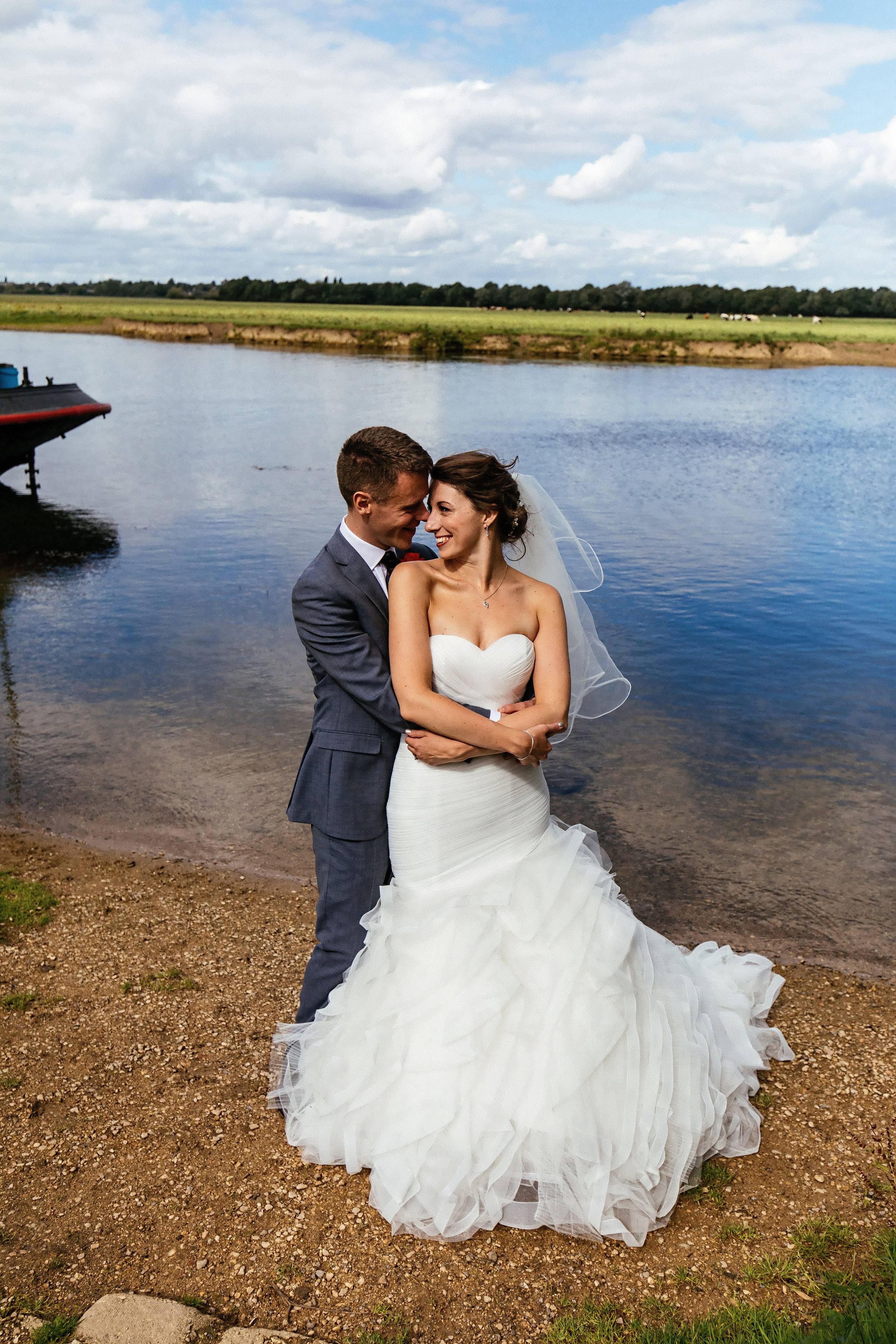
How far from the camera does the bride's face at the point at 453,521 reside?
12.5ft

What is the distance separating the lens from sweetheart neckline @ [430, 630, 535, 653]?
3.87 meters

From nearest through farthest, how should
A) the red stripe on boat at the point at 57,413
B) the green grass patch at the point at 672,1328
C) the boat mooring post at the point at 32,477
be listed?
the green grass patch at the point at 672,1328
the red stripe on boat at the point at 57,413
the boat mooring post at the point at 32,477

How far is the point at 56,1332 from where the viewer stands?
323 cm

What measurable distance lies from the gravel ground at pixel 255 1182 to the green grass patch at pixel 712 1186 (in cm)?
2

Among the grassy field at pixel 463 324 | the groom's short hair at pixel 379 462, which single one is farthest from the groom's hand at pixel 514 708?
the grassy field at pixel 463 324

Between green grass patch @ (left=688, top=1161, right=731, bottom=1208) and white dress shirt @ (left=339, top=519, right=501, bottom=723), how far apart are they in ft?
6.69

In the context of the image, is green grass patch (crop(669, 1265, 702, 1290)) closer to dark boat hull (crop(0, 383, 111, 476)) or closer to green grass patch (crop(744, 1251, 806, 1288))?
green grass patch (crop(744, 1251, 806, 1288))

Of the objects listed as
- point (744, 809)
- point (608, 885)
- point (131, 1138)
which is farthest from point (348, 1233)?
point (744, 809)

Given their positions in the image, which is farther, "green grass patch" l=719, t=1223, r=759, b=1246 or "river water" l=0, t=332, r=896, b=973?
"river water" l=0, t=332, r=896, b=973

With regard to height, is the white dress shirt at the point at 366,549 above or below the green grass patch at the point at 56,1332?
above

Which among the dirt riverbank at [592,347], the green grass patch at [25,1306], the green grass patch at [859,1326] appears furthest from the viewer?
the dirt riverbank at [592,347]

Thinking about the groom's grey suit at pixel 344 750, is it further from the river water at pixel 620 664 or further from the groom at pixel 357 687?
the river water at pixel 620 664

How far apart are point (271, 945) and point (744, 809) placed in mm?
4621

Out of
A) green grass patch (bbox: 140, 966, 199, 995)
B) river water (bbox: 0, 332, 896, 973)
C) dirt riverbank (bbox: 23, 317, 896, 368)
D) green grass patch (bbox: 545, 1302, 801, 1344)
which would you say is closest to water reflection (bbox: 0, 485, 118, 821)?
river water (bbox: 0, 332, 896, 973)
